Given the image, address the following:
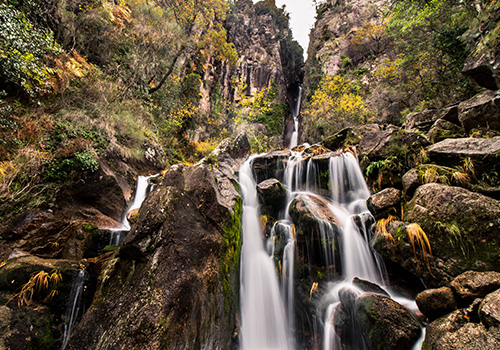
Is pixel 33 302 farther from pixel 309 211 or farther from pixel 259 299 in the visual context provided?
pixel 309 211

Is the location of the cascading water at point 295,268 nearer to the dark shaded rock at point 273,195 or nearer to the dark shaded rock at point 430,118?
the dark shaded rock at point 273,195

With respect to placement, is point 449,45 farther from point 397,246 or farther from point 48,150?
point 48,150

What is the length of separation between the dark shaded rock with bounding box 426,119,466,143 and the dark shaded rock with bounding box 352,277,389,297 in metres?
4.79

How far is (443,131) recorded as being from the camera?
577 centimetres

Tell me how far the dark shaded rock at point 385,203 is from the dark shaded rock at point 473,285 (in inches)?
73.1

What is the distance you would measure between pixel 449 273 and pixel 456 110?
18.4 ft

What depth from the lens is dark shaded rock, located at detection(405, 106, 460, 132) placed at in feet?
19.9

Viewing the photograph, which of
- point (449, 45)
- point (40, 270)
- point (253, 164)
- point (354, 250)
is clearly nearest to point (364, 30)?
point (449, 45)

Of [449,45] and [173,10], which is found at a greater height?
[173,10]

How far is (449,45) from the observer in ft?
24.6

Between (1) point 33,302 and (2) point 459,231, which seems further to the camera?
(2) point 459,231

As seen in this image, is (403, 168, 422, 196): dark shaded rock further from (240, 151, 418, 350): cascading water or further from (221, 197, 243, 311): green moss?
(221, 197, 243, 311): green moss

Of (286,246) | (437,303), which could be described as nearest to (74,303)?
(286,246)

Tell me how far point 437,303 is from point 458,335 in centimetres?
58
